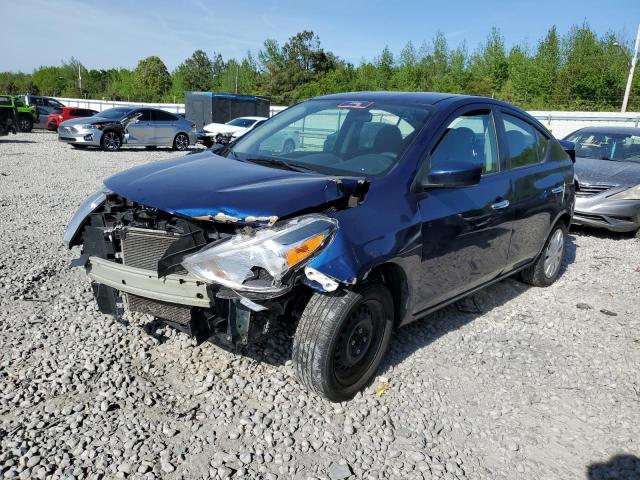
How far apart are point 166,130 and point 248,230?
16805 mm

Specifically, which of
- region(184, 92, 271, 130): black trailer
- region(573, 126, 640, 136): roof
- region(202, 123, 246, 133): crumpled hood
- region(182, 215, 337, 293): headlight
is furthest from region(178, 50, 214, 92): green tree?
Result: region(182, 215, 337, 293): headlight

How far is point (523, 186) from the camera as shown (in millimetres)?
4227

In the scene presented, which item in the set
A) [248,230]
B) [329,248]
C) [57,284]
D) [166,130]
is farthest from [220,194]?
[166,130]

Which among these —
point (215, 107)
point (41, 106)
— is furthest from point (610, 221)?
point (41, 106)

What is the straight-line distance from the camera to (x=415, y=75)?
48656 mm

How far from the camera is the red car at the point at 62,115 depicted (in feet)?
76.8

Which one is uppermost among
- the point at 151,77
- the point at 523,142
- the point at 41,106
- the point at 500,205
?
the point at 151,77

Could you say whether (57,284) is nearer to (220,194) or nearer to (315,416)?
(220,194)

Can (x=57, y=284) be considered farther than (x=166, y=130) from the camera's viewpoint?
No

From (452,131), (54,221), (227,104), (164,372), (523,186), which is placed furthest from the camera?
(227,104)

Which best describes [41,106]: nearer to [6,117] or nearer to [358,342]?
[6,117]

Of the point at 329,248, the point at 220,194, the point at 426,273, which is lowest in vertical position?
the point at 426,273

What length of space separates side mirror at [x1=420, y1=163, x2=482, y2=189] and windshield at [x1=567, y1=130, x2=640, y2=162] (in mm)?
6370

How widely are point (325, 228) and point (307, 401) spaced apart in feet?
3.57
